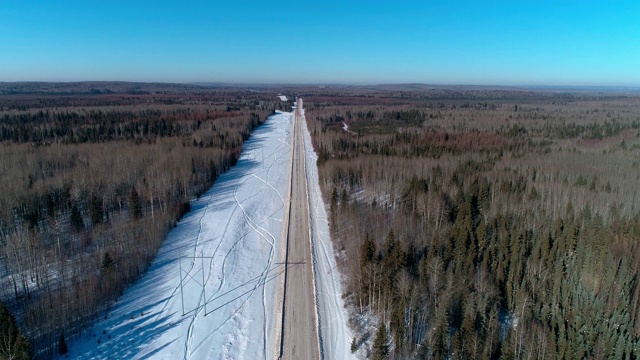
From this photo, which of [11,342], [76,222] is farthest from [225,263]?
[76,222]

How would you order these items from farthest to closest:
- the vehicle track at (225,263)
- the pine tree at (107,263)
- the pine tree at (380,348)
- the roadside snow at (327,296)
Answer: the pine tree at (107,263) < the vehicle track at (225,263) < the roadside snow at (327,296) < the pine tree at (380,348)

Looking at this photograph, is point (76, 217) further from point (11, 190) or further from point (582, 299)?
point (582, 299)

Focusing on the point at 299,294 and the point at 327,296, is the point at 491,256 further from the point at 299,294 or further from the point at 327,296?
the point at 299,294

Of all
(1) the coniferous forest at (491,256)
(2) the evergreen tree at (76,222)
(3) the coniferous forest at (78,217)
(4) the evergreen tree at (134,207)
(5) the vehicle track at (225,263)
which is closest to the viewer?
(1) the coniferous forest at (491,256)

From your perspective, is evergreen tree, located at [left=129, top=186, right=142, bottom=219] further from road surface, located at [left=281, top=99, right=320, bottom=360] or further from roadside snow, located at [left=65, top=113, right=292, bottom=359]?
road surface, located at [left=281, top=99, right=320, bottom=360]

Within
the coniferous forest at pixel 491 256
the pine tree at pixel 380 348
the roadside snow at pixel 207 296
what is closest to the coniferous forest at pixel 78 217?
the roadside snow at pixel 207 296

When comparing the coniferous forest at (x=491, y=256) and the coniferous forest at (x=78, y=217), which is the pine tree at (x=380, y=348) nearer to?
the coniferous forest at (x=491, y=256)

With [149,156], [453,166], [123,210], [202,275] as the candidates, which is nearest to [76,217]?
[123,210]

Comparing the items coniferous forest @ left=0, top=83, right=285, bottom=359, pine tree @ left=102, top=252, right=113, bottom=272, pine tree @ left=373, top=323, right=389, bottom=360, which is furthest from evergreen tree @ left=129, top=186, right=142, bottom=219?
pine tree @ left=373, top=323, right=389, bottom=360
